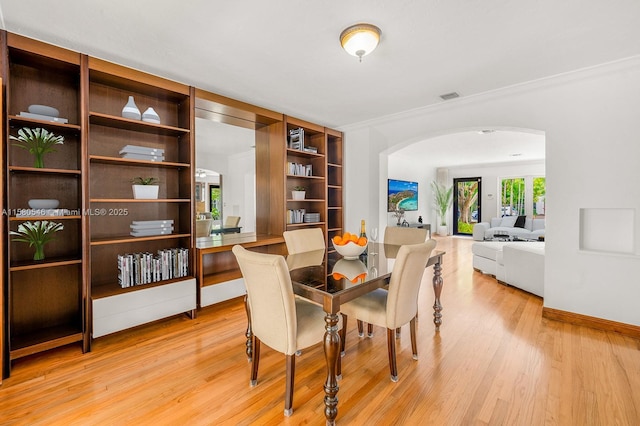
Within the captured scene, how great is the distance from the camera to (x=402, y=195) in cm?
866

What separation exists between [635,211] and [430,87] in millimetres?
2138

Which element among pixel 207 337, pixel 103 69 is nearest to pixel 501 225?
pixel 207 337

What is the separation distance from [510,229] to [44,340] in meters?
9.22

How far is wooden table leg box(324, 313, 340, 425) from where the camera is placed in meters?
1.55

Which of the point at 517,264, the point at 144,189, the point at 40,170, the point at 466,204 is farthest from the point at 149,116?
the point at 466,204

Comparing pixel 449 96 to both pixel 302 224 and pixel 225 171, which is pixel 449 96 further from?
pixel 225 171

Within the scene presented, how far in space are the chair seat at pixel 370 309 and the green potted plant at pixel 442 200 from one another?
8.54 metres

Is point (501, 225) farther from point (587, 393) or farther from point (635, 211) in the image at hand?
point (587, 393)

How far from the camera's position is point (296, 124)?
4156 millimetres

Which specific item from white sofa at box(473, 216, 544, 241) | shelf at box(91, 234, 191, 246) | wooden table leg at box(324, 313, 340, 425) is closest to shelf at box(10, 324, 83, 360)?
shelf at box(91, 234, 191, 246)

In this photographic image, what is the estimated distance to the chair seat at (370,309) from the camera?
77.5 inches

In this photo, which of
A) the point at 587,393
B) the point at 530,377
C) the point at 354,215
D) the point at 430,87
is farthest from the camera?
the point at 354,215

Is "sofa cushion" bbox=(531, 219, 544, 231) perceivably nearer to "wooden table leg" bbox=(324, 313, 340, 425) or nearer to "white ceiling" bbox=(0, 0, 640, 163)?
"white ceiling" bbox=(0, 0, 640, 163)

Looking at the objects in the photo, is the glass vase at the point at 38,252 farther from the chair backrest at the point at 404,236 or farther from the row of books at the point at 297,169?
the chair backrest at the point at 404,236
